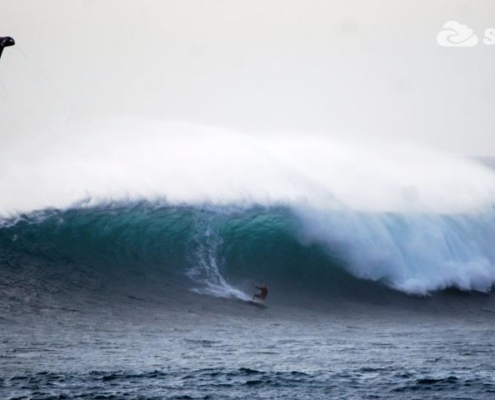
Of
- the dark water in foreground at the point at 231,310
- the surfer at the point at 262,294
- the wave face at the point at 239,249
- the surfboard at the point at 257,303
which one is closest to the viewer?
the dark water in foreground at the point at 231,310

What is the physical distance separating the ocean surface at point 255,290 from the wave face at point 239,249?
4cm

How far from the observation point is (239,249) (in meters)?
20.3

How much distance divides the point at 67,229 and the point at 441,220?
28.6ft

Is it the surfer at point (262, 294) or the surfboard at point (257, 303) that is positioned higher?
the surfer at point (262, 294)

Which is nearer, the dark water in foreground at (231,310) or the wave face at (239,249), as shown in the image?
the dark water in foreground at (231,310)

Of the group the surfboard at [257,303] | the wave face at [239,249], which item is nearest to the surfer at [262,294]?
the surfboard at [257,303]

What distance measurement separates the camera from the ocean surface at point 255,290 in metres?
11.6

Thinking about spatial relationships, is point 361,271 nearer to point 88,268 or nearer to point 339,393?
point 88,268

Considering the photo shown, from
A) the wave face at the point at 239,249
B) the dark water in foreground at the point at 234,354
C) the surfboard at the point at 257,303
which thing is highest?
the wave face at the point at 239,249

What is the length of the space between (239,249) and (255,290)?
173cm

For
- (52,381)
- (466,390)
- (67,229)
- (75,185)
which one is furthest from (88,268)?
(466,390)

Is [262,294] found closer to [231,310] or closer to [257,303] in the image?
[257,303]

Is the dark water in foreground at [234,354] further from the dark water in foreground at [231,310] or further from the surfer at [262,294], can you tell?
the surfer at [262,294]

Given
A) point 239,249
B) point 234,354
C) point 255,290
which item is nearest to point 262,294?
point 255,290
